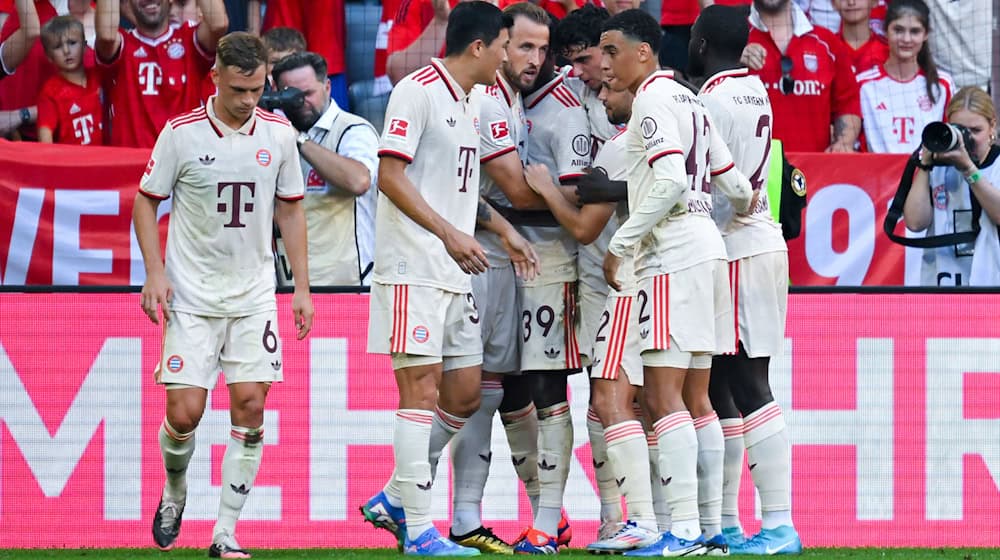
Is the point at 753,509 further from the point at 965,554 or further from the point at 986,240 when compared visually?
the point at 986,240

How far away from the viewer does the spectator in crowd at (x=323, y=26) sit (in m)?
10.2

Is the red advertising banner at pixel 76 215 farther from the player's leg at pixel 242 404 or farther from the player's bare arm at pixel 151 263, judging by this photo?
the player's leg at pixel 242 404

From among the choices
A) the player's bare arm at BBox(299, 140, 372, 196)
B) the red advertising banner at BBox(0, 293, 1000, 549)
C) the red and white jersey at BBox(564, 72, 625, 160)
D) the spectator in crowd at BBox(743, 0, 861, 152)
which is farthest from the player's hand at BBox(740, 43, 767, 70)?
the red and white jersey at BBox(564, 72, 625, 160)

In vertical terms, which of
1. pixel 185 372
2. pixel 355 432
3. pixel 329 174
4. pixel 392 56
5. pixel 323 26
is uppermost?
pixel 323 26

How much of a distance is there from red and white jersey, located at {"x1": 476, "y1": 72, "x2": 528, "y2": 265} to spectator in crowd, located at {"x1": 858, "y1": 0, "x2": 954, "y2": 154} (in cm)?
357

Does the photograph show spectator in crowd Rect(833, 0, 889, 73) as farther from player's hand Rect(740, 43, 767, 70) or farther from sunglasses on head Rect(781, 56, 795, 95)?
player's hand Rect(740, 43, 767, 70)

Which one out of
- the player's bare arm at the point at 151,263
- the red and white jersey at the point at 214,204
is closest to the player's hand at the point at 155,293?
the player's bare arm at the point at 151,263

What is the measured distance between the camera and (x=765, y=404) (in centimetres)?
716

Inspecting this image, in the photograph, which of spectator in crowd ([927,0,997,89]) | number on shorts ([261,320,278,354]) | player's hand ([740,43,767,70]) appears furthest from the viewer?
spectator in crowd ([927,0,997,89])

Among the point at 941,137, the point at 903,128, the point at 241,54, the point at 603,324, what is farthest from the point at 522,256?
the point at 903,128

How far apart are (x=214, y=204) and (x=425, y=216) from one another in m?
0.99

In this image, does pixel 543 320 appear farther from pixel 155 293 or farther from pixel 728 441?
pixel 155 293

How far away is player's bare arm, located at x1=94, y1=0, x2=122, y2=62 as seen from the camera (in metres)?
9.78

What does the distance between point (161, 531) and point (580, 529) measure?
7.54 feet
